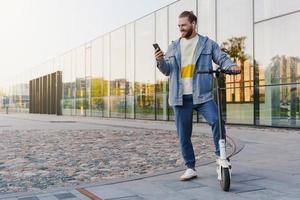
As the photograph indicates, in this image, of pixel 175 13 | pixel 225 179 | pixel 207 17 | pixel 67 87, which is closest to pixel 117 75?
pixel 175 13

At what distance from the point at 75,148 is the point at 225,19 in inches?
417

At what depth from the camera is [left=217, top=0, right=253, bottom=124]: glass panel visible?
16656mm

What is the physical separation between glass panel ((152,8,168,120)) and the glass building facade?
0.05m

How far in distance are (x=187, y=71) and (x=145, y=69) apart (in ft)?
67.8

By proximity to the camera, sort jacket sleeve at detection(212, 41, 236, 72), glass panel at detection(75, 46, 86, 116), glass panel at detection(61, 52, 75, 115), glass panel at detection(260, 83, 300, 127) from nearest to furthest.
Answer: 1. jacket sleeve at detection(212, 41, 236, 72)
2. glass panel at detection(260, 83, 300, 127)
3. glass panel at detection(75, 46, 86, 116)
4. glass panel at detection(61, 52, 75, 115)

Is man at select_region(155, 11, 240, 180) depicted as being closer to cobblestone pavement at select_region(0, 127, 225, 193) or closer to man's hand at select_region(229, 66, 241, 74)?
man's hand at select_region(229, 66, 241, 74)

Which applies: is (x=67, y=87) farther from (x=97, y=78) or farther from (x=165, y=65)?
(x=165, y=65)

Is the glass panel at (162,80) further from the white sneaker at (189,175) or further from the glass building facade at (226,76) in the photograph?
the white sneaker at (189,175)

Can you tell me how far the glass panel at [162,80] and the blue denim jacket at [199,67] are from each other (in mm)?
17535

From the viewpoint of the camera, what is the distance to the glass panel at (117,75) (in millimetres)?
28812

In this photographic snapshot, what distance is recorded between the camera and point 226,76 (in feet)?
58.3

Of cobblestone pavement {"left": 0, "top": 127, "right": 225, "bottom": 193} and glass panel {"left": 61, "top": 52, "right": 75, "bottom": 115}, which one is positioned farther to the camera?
glass panel {"left": 61, "top": 52, "right": 75, "bottom": 115}

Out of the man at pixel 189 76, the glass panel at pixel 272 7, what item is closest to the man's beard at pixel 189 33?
the man at pixel 189 76

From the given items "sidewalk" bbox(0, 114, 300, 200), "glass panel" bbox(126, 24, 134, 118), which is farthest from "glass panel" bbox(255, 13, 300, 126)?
"glass panel" bbox(126, 24, 134, 118)
